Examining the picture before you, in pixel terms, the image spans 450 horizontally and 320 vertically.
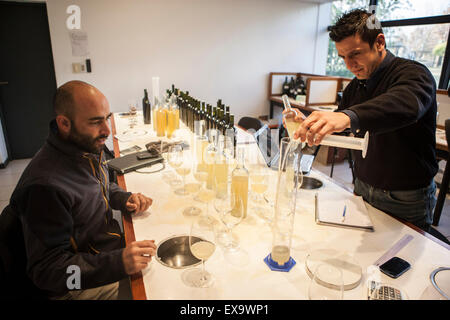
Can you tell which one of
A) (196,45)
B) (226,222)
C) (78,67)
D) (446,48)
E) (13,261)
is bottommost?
(13,261)

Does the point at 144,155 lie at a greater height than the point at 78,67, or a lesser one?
lesser

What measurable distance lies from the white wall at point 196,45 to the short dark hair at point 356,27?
12.3ft

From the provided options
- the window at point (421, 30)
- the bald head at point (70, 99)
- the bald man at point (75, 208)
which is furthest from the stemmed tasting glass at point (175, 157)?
the window at point (421, 30)

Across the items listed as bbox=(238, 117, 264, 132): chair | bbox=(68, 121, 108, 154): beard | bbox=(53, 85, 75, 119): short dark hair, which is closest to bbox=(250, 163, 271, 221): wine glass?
bbox=(68, 121, 108, 154): beard

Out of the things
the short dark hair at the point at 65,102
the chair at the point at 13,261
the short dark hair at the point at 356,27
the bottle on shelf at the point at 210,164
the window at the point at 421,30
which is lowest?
the chair at the point at 13,261

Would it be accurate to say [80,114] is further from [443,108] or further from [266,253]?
[443,108]

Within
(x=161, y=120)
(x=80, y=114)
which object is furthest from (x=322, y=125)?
(x=161, y=120)

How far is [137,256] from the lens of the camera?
3.26ft

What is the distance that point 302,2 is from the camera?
5.28 m

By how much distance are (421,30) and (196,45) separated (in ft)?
10.6

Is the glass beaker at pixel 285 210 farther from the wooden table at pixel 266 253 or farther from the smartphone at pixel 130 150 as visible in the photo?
the smartphone at pixel 130 150

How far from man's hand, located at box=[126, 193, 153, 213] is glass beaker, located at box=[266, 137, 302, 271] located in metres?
0.59

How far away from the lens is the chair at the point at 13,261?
40.2 inches

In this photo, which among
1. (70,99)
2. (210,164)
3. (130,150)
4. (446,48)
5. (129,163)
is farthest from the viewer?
(446,48)
